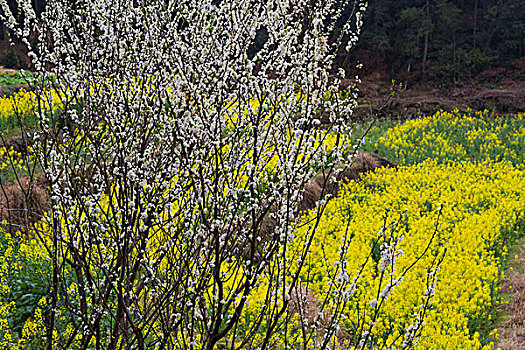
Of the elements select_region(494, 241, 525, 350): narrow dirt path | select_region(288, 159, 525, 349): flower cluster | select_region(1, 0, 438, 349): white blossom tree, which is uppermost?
select_region(1, 0, 438, 349): white blossom tree

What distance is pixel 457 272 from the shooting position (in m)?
4.95

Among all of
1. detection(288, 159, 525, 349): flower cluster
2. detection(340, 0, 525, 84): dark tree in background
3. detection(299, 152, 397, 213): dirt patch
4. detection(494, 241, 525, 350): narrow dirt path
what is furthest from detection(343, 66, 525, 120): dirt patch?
detection(494, 241, 525, 350): narrow dirt path

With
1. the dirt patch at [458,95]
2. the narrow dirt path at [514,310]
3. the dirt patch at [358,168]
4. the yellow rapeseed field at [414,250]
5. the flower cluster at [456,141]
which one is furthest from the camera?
the dirt patch at [458,95]

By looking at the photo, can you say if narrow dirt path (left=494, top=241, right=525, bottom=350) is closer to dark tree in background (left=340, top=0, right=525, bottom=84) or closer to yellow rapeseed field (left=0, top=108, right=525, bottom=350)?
yellow rapeseed field (left=0, top=108, right=525, bottom=350)

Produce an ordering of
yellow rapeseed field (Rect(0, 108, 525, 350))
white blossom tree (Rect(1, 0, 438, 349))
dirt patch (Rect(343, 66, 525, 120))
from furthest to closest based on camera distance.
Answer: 1. dirt patch (Rect(343, 66, 525, 120))
2. yellow rapeseed field (Rect(0, 108, 525, 350))
3. white blossom tree (Rect(1, 0, 438, 349))

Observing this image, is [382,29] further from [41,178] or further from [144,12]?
[144,12]

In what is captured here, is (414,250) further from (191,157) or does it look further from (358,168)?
(191,157)

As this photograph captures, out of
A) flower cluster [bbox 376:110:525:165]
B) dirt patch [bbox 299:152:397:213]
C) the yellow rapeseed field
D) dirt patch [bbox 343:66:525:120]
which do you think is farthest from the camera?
dirt patch [bbox 343:66:525:120]

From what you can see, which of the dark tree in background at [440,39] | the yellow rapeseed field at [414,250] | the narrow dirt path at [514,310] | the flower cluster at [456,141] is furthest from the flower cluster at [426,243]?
the dark tree in background at [440,39]

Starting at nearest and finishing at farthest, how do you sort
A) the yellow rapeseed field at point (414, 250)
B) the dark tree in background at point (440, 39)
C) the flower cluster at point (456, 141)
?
the yellow rapeseed field at point (414, 250) → the flower cluster at point (456, 141) → the dark tree in background at point (440, 39)

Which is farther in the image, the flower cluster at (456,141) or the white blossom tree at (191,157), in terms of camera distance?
the flower cluster at (456,141)

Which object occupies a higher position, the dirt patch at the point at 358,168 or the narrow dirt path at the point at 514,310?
the dirt patch at the point at 358,168

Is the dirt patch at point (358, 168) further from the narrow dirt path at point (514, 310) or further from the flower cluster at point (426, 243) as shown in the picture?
the narrow dirt path at point (514, 310)

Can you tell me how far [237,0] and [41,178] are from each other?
16.0ft
